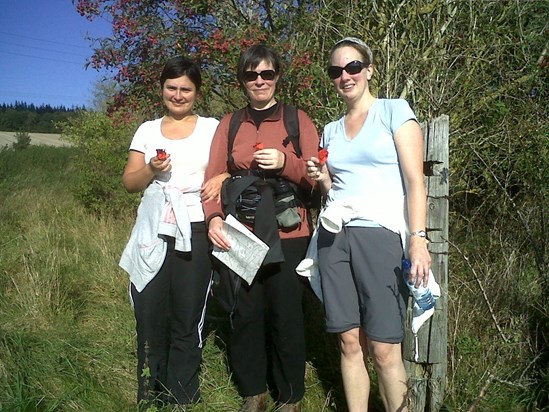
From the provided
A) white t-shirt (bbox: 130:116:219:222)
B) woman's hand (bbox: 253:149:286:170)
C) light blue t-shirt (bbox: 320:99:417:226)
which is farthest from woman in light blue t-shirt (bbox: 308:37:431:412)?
white t-shirt (bbox: 130:116:219:222)

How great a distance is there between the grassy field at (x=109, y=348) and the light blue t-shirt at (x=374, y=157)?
3.09 ft

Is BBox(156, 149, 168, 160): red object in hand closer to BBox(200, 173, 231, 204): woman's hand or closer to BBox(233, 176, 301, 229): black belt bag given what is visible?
BBox(200, 173, 231, 204): woman's hand

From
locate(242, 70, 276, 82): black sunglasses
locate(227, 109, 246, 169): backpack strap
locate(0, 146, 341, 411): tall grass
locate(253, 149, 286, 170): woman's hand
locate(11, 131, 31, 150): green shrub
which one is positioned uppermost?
locate(11, 131, 31, 150): green shrub

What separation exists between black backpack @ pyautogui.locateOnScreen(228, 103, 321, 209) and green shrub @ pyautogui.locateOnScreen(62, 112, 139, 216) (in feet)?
22.7

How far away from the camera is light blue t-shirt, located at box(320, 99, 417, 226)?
2.36m

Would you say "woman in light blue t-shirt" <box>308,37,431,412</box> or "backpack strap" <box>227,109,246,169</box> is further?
"backpack strap" <box>227,109,246,169</box>

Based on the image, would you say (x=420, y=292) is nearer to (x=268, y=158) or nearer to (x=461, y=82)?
(x=268, y=158)

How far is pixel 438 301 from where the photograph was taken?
2.73 m

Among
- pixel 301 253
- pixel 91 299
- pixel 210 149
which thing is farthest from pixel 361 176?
pixel 91 299

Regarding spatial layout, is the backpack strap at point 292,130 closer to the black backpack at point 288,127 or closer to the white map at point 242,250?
the black backpack at point 288,127

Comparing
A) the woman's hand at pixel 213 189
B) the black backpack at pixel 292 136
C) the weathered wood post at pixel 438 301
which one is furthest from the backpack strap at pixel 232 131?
the weathered wood post at pixel 438 301

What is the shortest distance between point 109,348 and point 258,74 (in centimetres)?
243

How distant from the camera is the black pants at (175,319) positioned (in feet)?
9.66

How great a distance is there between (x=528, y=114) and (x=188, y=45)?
10.0ft
